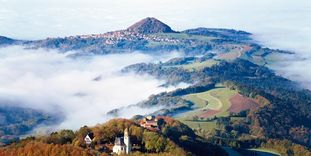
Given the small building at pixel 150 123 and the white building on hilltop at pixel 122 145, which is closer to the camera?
the white building on hilltop at pixel 122 145

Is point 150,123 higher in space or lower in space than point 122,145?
lower

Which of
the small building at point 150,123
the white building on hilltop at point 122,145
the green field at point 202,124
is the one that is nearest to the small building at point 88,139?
the white building on hilltop at point 122,145

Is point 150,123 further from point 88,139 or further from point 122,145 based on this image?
point 122,145

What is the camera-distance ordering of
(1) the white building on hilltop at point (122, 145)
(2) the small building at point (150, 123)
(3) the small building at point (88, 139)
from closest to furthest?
1. (1) the white building on hilltop at point (122, 145)
2. (3) the small building at point (88, 139)
3. (2) the small building at point (150, 123)

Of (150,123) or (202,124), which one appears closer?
(150,123)

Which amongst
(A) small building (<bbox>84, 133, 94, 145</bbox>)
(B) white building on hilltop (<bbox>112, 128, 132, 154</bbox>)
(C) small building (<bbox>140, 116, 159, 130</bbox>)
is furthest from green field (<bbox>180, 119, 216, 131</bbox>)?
(B) white building on hilltop (<bbox>112, 128, 132, 154</bbox>)

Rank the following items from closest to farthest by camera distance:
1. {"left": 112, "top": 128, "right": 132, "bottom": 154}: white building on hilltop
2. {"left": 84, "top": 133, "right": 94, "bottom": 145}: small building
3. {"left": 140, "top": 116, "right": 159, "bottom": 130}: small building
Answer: {"left": 112, "top": 128, "right": 132, "bottom": 154}: white building on hilltop, {"left": 84, "top": 133, "right": 94, "bottom": 145}: small building, {"left": 140, "top": 116, "right": 159, "bottom": 130}: small building

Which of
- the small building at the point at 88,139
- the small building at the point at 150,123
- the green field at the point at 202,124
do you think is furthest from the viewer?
the green field at the point at 202,124

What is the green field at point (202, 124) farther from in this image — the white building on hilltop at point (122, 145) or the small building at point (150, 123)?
the white building on hilltop at point (122, 145)

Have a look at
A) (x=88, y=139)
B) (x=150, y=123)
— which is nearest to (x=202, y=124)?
(x=150, y=123)

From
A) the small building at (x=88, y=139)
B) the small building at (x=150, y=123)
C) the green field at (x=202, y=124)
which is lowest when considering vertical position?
the green field at (x=202, y=124)

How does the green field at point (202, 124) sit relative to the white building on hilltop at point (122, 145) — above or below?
below

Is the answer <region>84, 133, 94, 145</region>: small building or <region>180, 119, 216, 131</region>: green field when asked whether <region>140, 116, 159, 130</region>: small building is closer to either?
<region>84, 133, 94, 145</region>: small building
